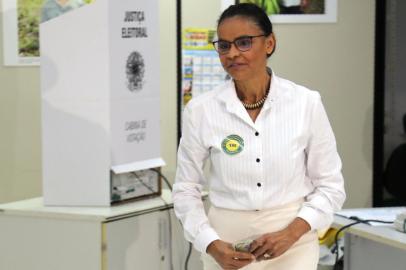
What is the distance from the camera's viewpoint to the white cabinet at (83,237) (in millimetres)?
2346

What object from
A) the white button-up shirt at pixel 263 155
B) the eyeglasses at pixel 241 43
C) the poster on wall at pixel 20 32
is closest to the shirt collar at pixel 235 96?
the white button-up shirt at pixel 263 155

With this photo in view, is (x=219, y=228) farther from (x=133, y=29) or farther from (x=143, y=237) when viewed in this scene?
(x=133, y=29)

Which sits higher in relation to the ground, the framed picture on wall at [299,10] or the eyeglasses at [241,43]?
the framed picture on wall at [299,10]

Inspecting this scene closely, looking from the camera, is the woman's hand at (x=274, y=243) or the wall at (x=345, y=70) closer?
the woman's hand at (x=274, y=243)

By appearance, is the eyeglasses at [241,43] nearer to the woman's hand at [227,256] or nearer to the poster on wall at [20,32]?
the woman's hand at [227,256]

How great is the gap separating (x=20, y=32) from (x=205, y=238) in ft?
6.85

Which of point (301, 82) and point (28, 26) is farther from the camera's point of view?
point (301, 82)

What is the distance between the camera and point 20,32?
11.1ft

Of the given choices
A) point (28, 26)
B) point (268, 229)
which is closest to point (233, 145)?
point (268, 229)

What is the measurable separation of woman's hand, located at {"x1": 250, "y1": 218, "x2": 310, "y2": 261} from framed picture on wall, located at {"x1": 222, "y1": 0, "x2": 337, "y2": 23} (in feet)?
6.43

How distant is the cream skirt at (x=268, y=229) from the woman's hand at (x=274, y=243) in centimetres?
4

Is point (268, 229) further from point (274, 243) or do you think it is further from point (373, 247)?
point (373, 247)

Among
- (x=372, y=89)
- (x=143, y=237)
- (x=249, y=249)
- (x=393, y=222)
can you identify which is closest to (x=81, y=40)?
(x=143, y=237)

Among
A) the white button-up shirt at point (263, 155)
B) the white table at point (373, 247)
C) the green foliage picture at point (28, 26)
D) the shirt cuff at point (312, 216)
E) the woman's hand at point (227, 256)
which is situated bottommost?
the white table at point (373, 247)
